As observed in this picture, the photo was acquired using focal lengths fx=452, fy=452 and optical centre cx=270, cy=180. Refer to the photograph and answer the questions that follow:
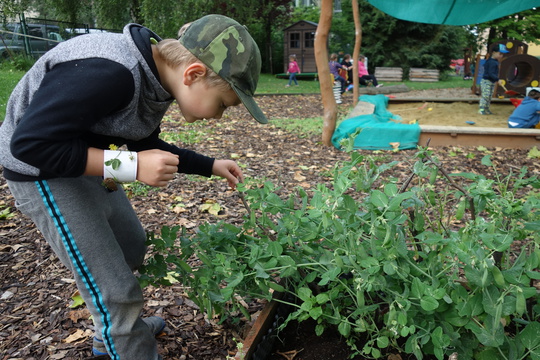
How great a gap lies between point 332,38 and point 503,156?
20.0 meters

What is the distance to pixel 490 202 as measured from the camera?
1313mm

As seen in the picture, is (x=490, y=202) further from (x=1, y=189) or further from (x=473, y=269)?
(x=1, y=189)

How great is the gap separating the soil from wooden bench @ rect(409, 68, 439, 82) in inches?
602

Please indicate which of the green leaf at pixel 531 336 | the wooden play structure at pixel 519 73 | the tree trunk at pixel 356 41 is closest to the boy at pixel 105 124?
the green leaf at pixel 531 336

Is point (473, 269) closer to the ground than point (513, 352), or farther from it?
farther from it

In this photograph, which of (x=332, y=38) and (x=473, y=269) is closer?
(x=473, y=269)

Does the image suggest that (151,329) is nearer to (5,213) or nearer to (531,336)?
(531,336)

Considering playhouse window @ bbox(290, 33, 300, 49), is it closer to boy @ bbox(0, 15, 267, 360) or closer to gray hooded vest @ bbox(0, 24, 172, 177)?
boy @ bbox(0, 15, 267, 360)

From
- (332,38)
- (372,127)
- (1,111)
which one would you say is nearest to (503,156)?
(372,127)

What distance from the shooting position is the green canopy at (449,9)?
6242mm

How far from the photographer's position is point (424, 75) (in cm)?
1958

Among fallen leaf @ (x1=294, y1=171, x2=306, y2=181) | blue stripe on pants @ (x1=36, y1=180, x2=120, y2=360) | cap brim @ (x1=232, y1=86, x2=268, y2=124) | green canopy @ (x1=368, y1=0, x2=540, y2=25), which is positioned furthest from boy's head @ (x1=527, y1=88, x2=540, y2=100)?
blue stripe on pants @ (x1=36, y1=180, x2=120, y2=360)

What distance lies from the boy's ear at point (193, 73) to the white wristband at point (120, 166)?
30 cm

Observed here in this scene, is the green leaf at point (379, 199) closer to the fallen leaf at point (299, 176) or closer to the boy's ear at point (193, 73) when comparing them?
the boy's ear at point (193, 73)
